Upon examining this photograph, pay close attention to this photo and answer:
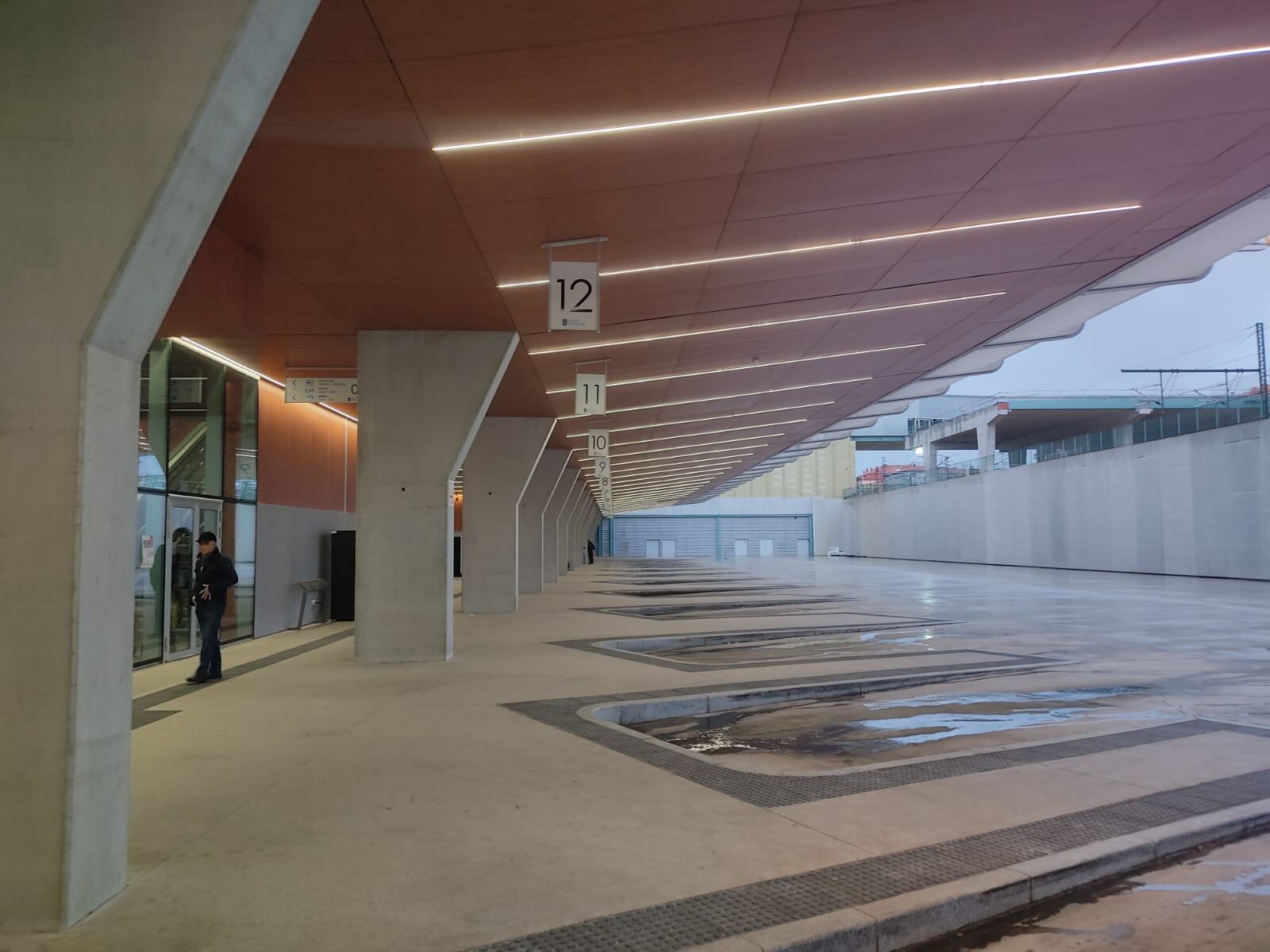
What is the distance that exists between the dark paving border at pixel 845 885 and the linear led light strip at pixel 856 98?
4982 millimetres

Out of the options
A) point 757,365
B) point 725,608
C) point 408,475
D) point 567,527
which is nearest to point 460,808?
point 408,475

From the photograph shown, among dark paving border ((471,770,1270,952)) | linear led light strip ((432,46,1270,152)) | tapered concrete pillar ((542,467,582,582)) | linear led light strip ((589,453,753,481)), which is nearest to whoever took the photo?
dark paving border ((471,770,1270,952))

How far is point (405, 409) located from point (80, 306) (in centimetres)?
854

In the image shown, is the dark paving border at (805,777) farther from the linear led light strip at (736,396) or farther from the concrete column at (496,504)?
the linear led light strip at (736,396)

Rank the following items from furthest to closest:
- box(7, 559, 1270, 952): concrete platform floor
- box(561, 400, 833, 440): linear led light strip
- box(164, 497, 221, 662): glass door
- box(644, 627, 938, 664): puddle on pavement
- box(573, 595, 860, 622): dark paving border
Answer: box(561, 400, 833, 440): linear led light strip
box(573, 595, 860, 622): dark paving border
box(644, 627, 938, 664): puddle on pavement
box(164, 497, 221, 662): glass door
box(7, 559, 1270, 952): concrete platform floor

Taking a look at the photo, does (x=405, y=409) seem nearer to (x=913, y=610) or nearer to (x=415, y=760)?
(x=415, y=760)

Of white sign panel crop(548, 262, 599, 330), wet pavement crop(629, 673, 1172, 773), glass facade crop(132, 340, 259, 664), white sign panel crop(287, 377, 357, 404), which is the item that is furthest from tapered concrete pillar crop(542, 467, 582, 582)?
white sign panel crop(548, 262, 599, 330)

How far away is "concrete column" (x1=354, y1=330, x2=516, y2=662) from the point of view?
12.1 metres

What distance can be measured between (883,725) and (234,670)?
7968 millimetres

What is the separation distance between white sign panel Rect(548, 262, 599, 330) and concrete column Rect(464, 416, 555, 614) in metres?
11.3

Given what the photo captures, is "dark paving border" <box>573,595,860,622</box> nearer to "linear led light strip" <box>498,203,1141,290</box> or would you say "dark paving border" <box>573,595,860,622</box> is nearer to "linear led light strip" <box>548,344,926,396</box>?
"linear led light strip" <box>548,344,926,396</box>

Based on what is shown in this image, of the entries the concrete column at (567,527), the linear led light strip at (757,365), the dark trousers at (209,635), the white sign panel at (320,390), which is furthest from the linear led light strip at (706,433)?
the dark trousers at (209,635)

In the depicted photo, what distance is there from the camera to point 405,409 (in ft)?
40.0

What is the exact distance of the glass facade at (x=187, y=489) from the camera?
11.9m
